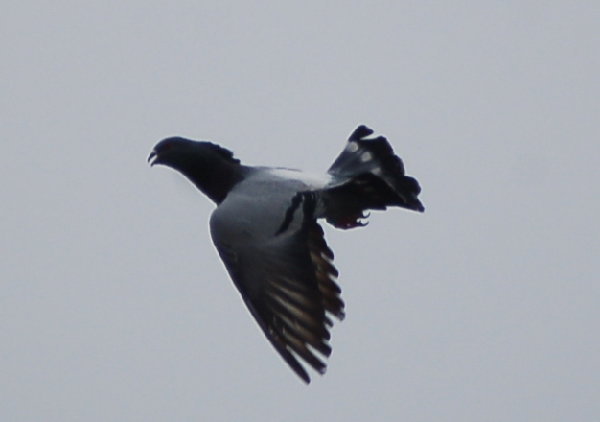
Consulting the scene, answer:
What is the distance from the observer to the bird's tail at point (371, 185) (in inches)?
464

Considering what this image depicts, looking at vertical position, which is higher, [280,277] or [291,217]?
[291,217]

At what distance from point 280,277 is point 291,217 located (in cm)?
55

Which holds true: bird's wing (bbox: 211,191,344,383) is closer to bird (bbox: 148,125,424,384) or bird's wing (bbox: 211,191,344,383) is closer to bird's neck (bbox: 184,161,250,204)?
bird (bbox: 148,125,424,384)

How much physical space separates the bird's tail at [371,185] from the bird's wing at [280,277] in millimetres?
605

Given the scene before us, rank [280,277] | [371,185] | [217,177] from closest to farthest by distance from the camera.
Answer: [280,277], [371,185], [217,177]

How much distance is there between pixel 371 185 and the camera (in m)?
11.8

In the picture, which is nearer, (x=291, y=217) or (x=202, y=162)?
(x=291, y=217)

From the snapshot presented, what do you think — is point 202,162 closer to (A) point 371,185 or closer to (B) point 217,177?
(B) point 217,177

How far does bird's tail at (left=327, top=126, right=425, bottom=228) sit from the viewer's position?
38.7 ft

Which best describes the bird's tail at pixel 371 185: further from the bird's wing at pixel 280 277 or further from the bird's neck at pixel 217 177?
the bird's neck at pixel 217 177

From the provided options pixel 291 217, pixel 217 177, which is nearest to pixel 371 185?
pixel 291 217

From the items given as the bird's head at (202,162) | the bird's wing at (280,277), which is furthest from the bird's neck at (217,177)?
the bird's wing at (280,277)

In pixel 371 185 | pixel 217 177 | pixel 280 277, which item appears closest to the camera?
pixel 280 277

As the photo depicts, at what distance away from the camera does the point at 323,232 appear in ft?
38.5
